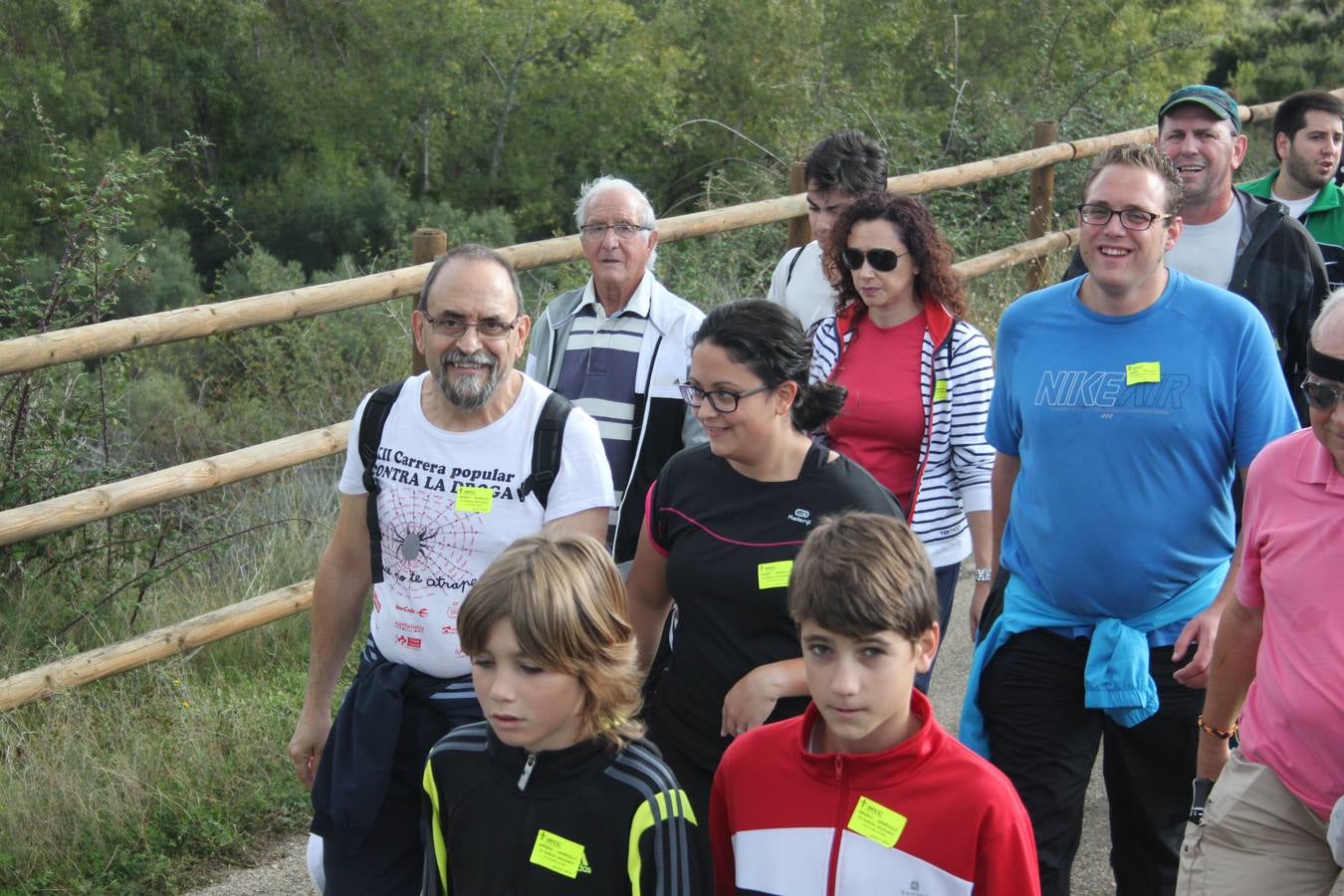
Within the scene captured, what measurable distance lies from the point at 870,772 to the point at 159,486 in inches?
120

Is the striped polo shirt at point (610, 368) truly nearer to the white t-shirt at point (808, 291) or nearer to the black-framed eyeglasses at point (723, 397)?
the white t-shirt at point (808, 291)

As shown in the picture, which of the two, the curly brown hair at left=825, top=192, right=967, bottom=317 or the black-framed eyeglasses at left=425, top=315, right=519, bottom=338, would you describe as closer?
the black-framed eyeglasses at left=425, top=315, right=519, bottom=338

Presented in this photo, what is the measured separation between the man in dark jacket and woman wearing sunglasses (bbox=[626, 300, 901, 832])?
52.9 inches

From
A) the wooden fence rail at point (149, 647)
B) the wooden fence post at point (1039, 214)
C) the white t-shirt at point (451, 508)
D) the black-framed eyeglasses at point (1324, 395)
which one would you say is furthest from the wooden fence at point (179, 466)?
the wooden fence post at point (1039, 214)

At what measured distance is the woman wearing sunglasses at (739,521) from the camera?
9.75ft

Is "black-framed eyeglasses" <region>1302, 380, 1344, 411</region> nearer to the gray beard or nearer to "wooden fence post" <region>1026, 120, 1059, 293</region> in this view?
the gray beard

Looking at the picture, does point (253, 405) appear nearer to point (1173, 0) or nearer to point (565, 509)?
point (565, 509)

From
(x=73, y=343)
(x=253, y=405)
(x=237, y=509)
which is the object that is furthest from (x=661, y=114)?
(x=73, y=343)

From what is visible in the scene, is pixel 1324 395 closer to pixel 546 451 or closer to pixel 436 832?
pixel 546 451

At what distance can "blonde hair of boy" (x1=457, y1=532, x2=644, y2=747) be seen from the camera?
8.09 ft

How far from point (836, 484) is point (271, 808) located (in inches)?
89.2

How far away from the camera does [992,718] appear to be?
3.49 m

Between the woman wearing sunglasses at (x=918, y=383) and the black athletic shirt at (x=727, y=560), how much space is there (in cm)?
88

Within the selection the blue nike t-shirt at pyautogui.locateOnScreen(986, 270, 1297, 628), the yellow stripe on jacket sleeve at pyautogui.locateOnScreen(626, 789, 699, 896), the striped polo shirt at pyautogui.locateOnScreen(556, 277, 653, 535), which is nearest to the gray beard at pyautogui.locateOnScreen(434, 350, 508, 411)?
the striped polo shirt at pyautogui.locateOnScreen(556, 277, 653, 535)
